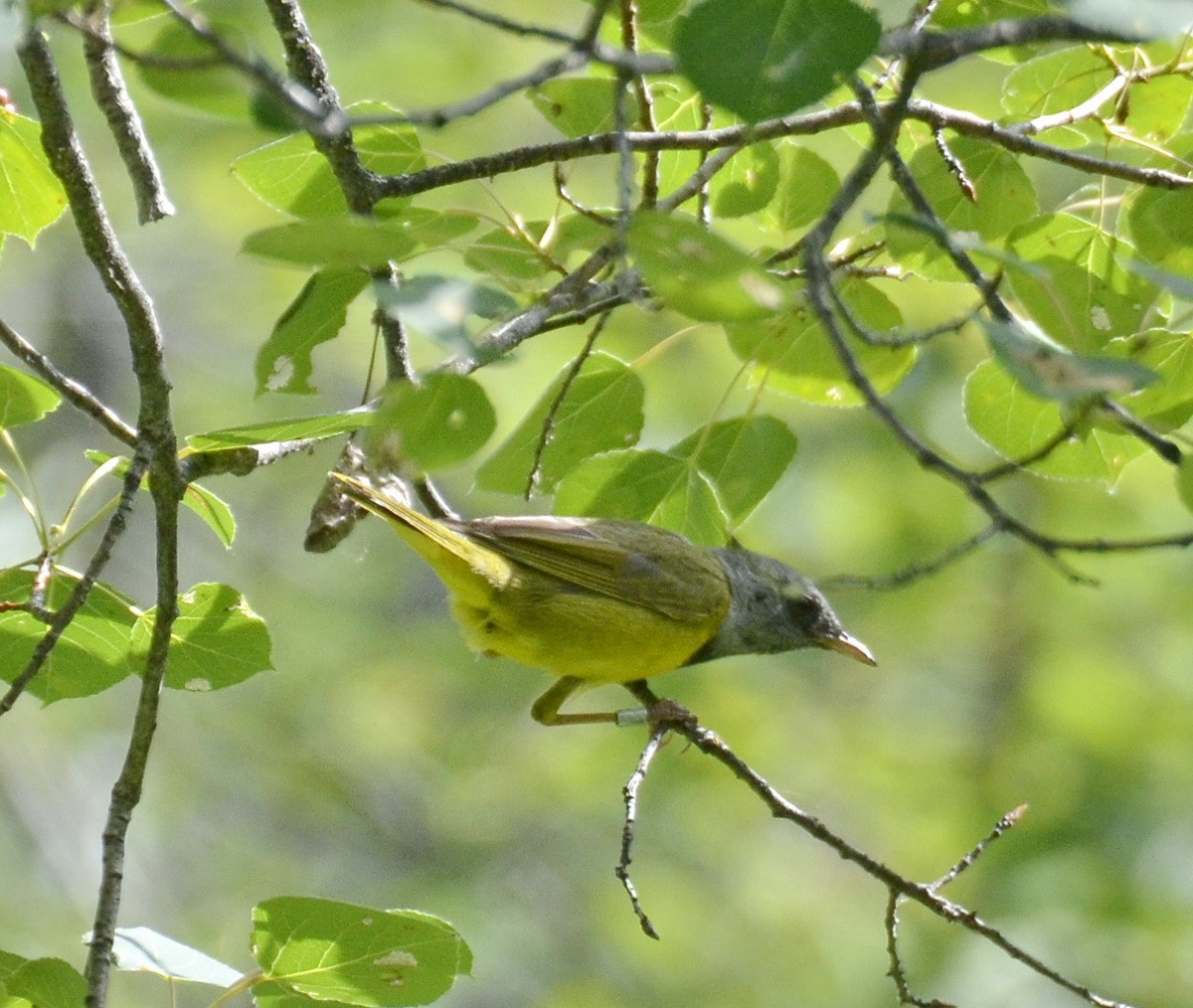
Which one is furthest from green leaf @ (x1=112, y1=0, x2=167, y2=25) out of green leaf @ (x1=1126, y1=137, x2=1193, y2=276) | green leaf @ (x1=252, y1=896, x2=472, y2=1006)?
green leaf @ (x1=1126, y1=137, x2=1193, y2=276)

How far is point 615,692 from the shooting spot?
10164mm

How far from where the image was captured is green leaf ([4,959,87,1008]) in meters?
2.27

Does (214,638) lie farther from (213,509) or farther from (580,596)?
(580,596)

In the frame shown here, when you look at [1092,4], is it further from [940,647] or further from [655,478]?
[940,647]

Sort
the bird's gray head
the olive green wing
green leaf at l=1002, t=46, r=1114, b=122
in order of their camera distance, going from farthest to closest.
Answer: the bird's gray head
the olive green wing
green leaf at l=1002, t=46, r=1114, b=122

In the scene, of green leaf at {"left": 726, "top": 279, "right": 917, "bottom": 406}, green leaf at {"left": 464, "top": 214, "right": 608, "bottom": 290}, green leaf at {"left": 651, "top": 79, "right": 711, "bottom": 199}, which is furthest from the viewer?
green leaf at {"left": 651, "top": 79, "right": 711, "bottom": 199}

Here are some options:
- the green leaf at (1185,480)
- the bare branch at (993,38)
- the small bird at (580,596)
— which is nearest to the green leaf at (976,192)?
the bare branch at (993,38)

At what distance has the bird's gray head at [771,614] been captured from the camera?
493 cm

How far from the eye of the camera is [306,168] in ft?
10.00

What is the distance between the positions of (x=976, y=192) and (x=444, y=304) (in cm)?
185

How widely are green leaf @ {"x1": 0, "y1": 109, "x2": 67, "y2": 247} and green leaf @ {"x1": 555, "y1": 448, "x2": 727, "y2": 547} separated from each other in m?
1.37

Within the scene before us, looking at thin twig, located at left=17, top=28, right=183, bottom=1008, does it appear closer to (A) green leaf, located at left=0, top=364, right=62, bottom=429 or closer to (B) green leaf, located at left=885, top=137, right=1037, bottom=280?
(A) green leaf, located at left=0, top=364, right=62, bottom=429

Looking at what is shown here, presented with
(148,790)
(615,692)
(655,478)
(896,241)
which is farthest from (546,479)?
(148,790)

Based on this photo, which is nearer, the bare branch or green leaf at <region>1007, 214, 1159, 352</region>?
the bare branch
